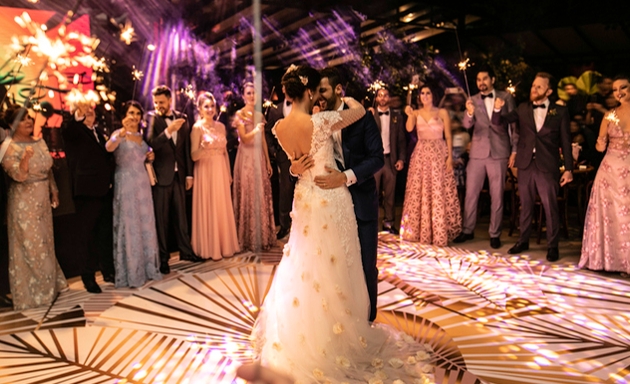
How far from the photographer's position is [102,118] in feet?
20.7

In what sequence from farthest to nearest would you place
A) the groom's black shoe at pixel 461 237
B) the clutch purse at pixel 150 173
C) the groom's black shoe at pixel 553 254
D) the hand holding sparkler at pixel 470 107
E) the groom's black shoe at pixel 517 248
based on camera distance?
the groom's black shoe at pixel 461 237, the hand holding sparkler at pixel 470 107, the groom's black shoe at pixel 517 248, the groom's black shoe at pixel 553 254, the clutch purse at pixel 150 173

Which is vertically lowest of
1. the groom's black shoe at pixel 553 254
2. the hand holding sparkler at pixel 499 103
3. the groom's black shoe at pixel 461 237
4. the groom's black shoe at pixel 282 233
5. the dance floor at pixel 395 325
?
the dance floor at pixel 395 325

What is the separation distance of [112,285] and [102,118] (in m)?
2.80

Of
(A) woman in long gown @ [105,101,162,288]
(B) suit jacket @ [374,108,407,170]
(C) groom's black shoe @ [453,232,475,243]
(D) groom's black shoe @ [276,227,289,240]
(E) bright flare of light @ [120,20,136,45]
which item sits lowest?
(C) groom's black shoe @ [453,232,475,243]

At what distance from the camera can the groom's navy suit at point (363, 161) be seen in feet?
9.89

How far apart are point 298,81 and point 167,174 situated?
256 cm

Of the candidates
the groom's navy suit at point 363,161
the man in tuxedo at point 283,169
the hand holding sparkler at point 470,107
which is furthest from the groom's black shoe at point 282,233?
the groom's navy suit at point 363,161

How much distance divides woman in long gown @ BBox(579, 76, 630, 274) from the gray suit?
3.41ft

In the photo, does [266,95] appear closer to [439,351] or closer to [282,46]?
[282,46]

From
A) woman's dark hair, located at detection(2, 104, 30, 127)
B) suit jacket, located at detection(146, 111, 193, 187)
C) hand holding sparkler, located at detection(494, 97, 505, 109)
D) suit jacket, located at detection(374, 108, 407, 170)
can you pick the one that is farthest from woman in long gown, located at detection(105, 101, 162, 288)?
hand holding sparkler, located at detection(494, 97, 505, 109)

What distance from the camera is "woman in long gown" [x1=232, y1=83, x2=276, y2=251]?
551 cm

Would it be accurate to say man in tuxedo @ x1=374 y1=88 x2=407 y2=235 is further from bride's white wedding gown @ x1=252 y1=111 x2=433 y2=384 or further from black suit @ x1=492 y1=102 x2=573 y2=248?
bride's white wedding gown @ x1=252 y1=111 x2=433 y2=384

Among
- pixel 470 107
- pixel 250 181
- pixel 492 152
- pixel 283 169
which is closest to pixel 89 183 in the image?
pixel 250 181

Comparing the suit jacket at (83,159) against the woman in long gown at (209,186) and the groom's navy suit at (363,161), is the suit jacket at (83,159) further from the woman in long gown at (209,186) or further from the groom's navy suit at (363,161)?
the groom's navy suit at (363,161)
